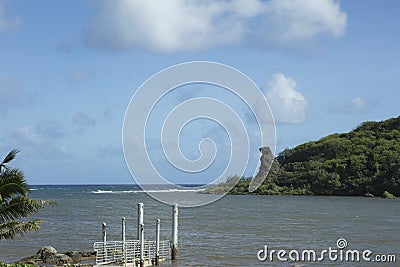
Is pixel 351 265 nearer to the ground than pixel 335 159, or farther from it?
nearer to the ground

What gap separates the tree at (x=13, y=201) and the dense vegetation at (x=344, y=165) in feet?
435

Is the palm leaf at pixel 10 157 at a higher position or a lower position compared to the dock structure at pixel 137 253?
higher

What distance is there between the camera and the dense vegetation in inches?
5768

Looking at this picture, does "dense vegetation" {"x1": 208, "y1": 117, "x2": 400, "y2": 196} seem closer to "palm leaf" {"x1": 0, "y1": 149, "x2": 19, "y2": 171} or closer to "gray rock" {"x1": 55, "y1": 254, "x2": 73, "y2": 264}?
"gray rock" {"x1": 55, "y1": 254, "x2": 73, "y2": 264}

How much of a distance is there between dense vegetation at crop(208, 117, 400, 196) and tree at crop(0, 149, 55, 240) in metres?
133

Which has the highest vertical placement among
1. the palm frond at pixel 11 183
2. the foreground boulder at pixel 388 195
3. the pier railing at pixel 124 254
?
the foreground boulder at pixel 388 195

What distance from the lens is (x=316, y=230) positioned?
57500 mm

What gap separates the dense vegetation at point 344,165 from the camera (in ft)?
481

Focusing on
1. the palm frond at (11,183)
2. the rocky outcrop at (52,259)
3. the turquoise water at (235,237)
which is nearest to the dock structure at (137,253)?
the turquoise water at (235,237)

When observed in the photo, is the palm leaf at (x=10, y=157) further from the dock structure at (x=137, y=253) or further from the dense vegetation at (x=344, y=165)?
the dense vegetation at (x=344, y=165)

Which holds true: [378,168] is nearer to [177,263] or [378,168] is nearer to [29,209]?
[177,263]

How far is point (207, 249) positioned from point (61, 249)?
1022 centimetres

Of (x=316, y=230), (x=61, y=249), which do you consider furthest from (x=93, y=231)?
(x=316, y=230)

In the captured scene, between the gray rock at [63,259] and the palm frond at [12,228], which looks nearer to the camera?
the palm frond at [12,228]
